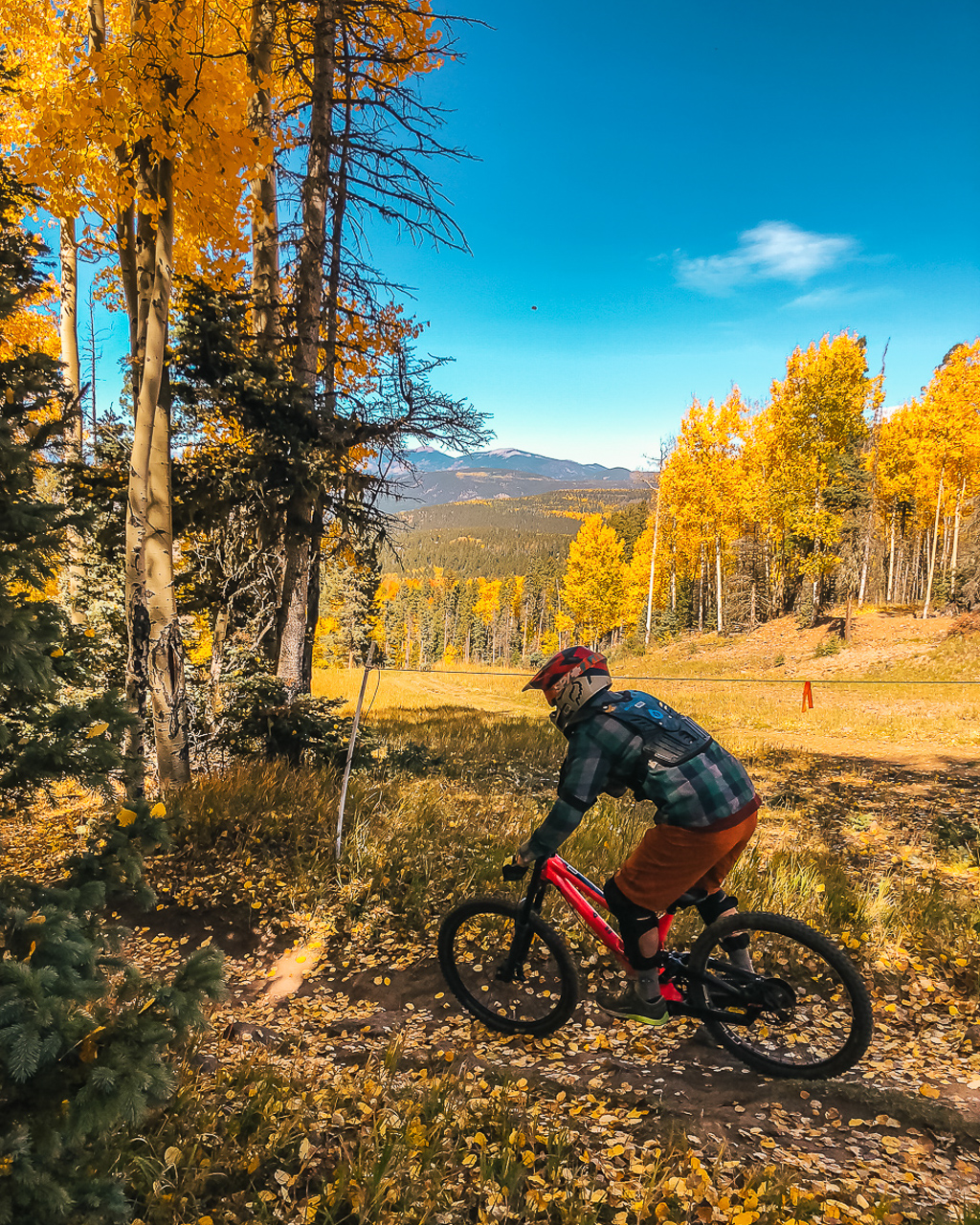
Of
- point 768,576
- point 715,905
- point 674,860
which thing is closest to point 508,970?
point 715,905

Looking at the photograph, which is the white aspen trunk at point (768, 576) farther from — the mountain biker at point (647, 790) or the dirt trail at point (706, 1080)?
the mountain biker at point (647, 790)

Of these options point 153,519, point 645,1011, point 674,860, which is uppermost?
point 153,519

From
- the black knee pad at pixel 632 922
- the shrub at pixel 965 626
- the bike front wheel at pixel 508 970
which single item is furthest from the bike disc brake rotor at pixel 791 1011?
the shrub at pixel 965 626

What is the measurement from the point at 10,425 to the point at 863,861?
7979 millimetres

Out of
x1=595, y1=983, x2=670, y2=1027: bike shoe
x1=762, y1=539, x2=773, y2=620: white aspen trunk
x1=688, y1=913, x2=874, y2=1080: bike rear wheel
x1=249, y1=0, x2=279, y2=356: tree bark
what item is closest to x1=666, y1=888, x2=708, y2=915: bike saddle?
x1=688, y1=913, x2=874, y2=1080: bike rear wheel

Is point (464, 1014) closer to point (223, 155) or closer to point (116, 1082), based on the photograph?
point (116, 1082)

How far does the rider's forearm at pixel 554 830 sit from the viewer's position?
329 centimetres

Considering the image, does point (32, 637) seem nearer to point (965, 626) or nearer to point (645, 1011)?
point (645, 1011)

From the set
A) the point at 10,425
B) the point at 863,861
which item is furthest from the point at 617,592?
the point at 10,425

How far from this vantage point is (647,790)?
3.21m

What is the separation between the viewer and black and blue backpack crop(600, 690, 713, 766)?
3.13 m

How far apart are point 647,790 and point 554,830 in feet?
1.83

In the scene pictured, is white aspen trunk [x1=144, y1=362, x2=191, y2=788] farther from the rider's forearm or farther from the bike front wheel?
the rider's forearm

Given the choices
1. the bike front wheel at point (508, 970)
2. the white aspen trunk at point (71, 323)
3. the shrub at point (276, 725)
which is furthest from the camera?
the white aspen trunk at point (71, 323)
